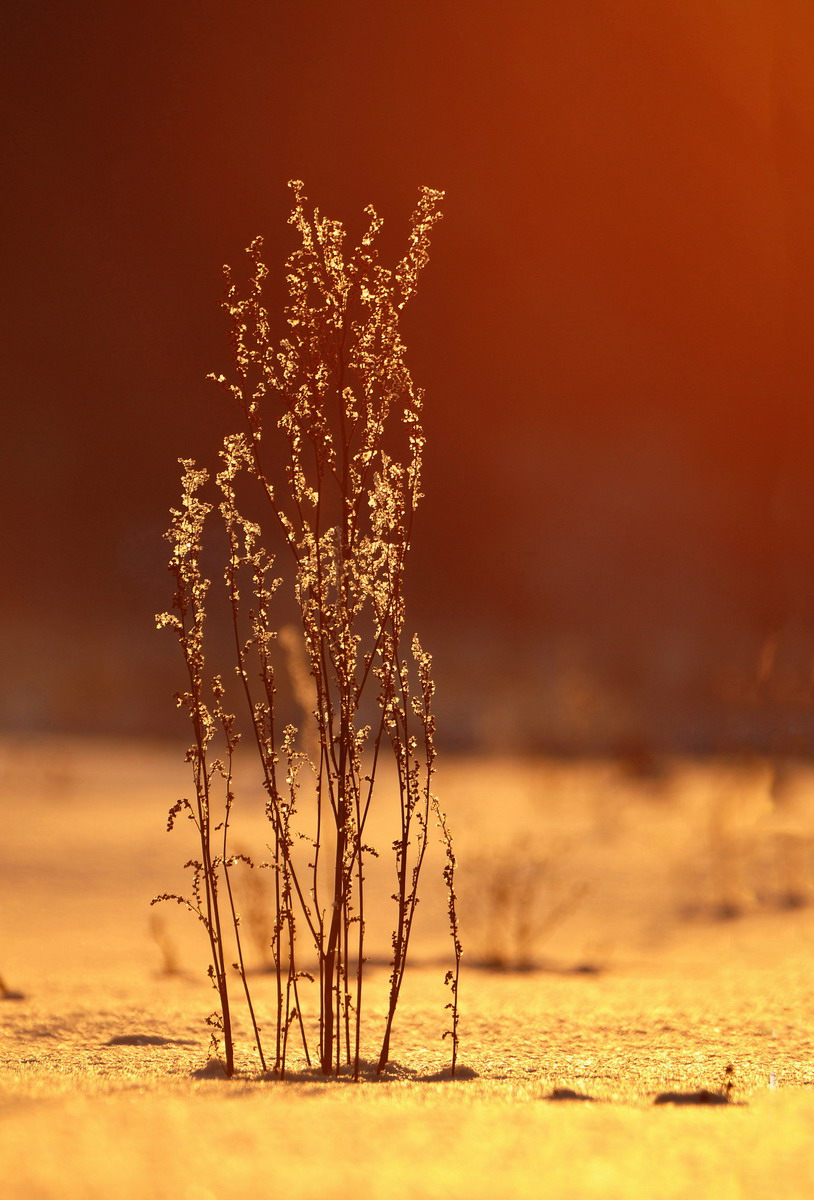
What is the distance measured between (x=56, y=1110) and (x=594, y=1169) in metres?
1.07

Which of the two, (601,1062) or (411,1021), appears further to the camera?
(411,1021)

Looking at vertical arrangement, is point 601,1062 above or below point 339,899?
below

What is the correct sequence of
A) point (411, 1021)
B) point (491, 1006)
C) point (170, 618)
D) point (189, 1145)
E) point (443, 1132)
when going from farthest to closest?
1. point (491, 1006)
2. point (411, 1021)
3. point (170, 618)
4. point (443, 1132)
5. point (189, 1145)

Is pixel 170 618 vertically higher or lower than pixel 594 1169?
higher

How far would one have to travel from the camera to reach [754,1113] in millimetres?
2518

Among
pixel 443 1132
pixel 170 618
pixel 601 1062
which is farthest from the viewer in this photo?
pixel 601 1062

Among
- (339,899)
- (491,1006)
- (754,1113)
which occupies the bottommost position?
(491,1006)

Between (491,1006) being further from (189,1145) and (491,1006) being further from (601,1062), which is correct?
(189,1145)

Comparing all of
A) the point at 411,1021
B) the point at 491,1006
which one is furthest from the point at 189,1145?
the point at 491,1006

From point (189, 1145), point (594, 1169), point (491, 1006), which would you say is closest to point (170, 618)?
point (189, 1145)

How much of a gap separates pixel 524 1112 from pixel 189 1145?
0.75 m

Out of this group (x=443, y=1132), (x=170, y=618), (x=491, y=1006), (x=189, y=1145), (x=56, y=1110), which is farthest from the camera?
(x=491, y=1006)

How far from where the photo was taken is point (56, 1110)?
2.40m

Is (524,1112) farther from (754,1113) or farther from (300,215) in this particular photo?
(300,215)
